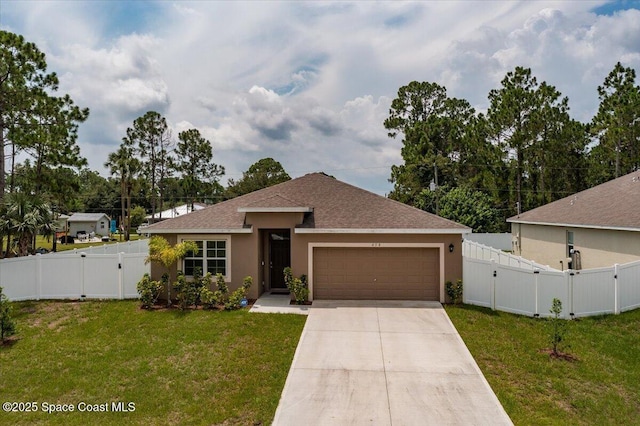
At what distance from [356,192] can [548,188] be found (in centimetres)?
2544

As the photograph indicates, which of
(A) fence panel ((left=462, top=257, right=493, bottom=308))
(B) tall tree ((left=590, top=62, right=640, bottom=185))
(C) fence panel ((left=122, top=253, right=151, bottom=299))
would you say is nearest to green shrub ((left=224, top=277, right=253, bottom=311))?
(C) fence panel ((left=122, top=253, right=151, bottom=299))

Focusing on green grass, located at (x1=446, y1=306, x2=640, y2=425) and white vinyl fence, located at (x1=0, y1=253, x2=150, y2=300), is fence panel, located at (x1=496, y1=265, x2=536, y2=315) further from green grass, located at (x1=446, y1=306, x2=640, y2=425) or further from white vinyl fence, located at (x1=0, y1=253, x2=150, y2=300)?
white vinyl fence, located at (x1=0, y1=253, x2=150, y2=300)

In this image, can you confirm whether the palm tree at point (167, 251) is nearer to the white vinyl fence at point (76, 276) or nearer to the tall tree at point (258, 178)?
the white vinyl fence at point (76, 276)

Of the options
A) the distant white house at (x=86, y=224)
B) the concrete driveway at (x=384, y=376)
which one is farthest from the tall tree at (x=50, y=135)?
the distant white house at (x=86, y=224)

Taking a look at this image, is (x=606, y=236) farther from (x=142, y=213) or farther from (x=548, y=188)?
(x=142, y=213)

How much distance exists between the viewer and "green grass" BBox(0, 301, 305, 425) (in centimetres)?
641

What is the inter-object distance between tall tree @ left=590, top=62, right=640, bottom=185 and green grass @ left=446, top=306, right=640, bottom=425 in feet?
81.2

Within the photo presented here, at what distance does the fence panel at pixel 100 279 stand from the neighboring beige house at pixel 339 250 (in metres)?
1.36

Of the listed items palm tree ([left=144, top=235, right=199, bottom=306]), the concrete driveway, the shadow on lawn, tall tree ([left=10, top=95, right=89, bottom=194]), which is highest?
tall tree ([left=10, top=95, right=89, bottom=194])

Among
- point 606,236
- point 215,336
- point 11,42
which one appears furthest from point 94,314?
point 606,236

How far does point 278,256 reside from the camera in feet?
45.9

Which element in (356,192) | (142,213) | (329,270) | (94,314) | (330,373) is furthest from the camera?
(142,213)

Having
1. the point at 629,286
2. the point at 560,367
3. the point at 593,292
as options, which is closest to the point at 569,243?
the point at 629,286

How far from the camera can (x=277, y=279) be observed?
1398 centimetres
